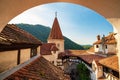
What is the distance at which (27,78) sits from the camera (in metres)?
5.05

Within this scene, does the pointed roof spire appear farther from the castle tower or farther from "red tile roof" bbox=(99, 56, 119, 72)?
"red tile roof" bbox=(99, 56, 119, 72)

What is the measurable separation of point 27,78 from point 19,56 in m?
1.35

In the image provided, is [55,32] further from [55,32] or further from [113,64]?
[113,64]

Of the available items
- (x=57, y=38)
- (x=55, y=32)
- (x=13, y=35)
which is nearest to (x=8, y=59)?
(x=13, y=35)

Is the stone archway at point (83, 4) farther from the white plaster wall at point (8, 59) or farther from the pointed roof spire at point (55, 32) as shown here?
the pointed roof spire at point (55, 32)

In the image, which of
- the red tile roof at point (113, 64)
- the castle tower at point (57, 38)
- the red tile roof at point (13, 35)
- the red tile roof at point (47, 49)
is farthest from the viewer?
the castle tower at point (57, 38)

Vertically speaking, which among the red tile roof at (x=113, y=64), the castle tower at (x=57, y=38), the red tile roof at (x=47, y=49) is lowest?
the red tile roof at (x=113, y=64)

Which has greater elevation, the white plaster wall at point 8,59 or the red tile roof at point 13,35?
the red tile roof at point 13,35

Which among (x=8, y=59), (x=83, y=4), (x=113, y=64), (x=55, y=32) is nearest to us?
→ (x=83, y=4)

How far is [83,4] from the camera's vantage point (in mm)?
1888

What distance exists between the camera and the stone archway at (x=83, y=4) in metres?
1.70

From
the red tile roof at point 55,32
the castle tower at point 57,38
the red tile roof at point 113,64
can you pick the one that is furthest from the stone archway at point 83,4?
the red tile roof at point 55,32

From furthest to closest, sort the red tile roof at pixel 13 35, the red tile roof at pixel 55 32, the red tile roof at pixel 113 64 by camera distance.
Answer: the red tile roof at pixel 55 32 → the red tile roof at pixel 113 64 → the red tile roof at pixel 13 35

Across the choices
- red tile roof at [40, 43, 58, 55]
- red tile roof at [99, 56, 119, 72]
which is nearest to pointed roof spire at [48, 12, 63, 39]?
red tile roof at [40, 43, 58, 55]
